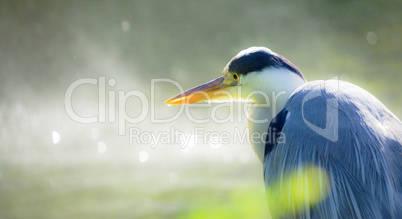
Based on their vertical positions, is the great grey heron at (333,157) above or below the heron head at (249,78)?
below

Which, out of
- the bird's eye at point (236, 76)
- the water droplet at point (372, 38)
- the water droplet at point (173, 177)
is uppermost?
the water droplet at point (372, 38)

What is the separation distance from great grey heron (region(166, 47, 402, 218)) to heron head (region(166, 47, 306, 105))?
163 millimetres

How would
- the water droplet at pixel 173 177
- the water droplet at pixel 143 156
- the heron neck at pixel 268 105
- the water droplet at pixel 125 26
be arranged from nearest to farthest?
the heron neck at pixel 268 105 < the water droplet at pixel 173 177 < the water droplet at pixel 143 156 < the water droplet at pixel 125 26

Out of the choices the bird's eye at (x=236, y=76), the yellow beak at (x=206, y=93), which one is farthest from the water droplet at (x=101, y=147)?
the bird's eye at (x=236, y=76)

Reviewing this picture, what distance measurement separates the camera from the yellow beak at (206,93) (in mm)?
1465

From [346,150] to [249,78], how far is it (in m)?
0.51

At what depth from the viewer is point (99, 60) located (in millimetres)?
3338

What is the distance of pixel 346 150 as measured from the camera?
0.90 m

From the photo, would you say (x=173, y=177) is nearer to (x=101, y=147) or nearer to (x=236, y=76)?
(x=101, y=147)

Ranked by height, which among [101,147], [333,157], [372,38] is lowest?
[101,147]

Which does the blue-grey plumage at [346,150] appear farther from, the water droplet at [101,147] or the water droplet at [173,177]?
the water droplet at [101,147]

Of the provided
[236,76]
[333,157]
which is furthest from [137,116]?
[333,157]

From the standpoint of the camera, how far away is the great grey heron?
858mm

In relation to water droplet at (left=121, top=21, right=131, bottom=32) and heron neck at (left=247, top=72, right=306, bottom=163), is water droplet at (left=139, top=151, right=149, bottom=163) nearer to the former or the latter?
water droplet at (left=121, top=21, right=131, bottom=32)
